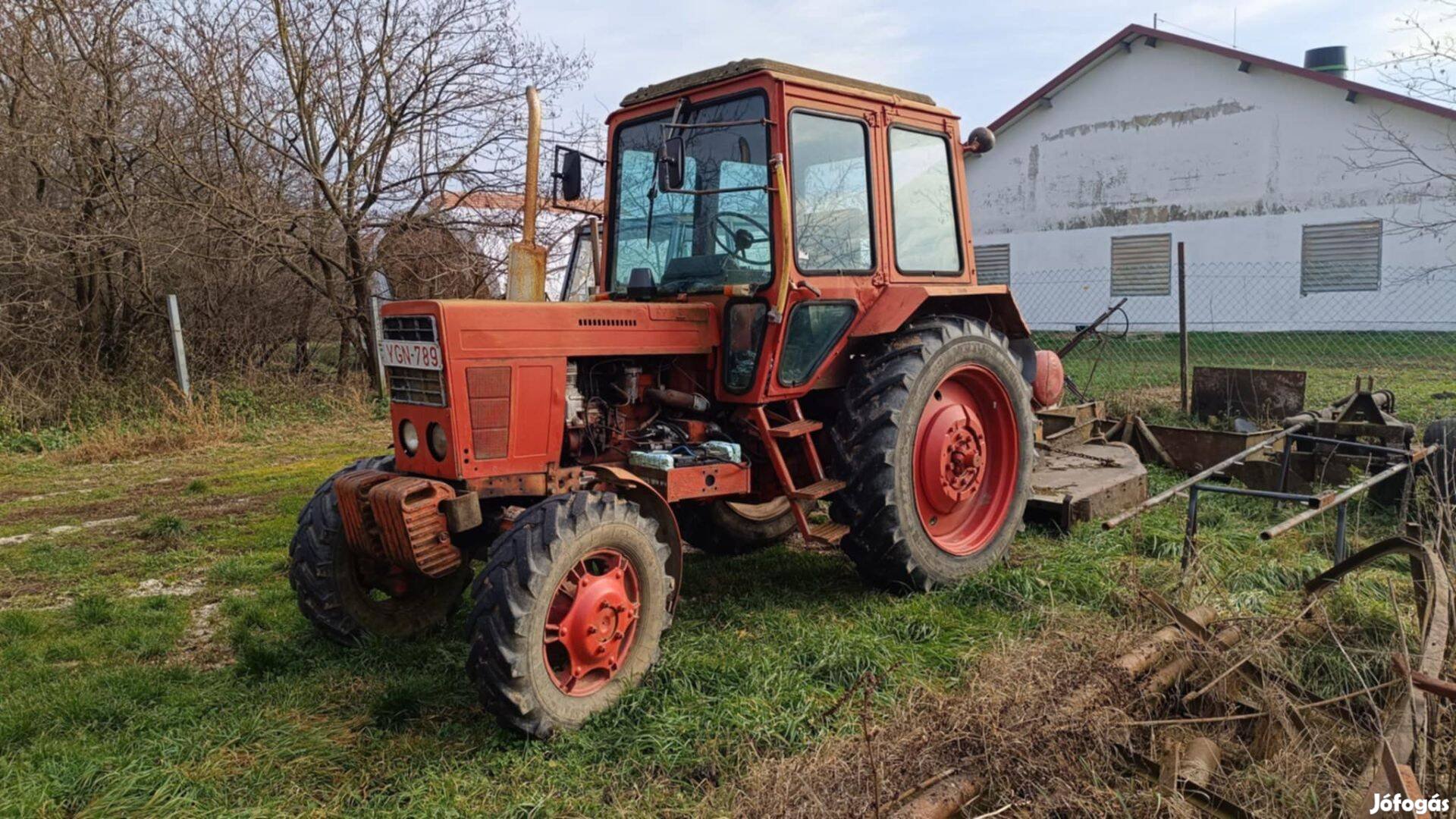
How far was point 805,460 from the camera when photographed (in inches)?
179

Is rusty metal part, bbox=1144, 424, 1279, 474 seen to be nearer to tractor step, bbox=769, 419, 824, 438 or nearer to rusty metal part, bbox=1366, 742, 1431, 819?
tractor step, bbox=769, 419, 824, 438

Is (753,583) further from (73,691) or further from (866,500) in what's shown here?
(73,691)

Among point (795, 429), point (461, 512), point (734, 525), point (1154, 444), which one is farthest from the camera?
point (1154, 444)

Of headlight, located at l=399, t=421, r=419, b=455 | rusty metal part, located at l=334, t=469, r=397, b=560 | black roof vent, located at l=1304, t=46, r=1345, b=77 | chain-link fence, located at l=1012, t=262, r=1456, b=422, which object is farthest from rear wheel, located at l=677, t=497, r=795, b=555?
black roof vent, located at l=1304, t=46, r=1345, b=77

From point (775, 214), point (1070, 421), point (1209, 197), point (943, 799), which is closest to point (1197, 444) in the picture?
point (1070, 421)

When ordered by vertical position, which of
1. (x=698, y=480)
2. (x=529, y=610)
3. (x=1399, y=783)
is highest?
(x=698, y=480)

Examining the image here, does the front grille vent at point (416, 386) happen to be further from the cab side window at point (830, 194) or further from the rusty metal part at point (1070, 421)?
the rusty metal part at point (1070, 421)

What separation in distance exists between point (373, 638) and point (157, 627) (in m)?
1.27

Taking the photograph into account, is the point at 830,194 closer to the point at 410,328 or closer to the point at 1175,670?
the point at 410,328

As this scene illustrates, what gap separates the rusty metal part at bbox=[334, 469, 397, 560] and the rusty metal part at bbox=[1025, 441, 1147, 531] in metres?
3.29

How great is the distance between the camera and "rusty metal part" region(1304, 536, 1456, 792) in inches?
93.5

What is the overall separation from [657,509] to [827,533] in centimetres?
96

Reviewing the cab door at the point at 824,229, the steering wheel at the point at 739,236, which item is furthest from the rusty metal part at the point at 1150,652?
the steering wheel at the point at 739,236

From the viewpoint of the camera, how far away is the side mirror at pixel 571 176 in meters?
4.58
